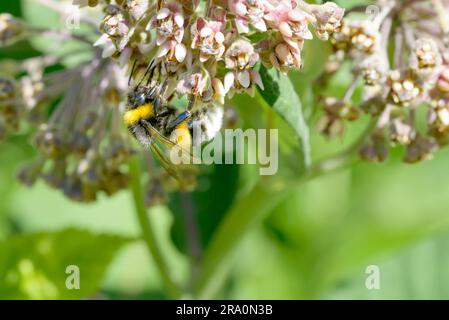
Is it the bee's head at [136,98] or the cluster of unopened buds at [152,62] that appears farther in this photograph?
the bee's head at [136,98]

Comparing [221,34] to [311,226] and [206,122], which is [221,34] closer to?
[206,122]

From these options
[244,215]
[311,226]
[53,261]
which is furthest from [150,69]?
[311,226]

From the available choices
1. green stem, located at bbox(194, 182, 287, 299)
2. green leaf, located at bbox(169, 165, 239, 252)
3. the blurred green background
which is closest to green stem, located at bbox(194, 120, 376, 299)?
green stem, located at bbox(194, 182, 287, 299)

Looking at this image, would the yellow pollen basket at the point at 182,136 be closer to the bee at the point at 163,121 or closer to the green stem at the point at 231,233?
the bee at the point at 163,121

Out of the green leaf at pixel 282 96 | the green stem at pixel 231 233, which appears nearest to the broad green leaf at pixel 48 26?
the green stem at pixel 231 233

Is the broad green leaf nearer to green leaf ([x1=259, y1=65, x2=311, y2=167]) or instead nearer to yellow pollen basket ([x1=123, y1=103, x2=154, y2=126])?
yellow pollen basket ([x1=123, y1=103, x2=154, y2=126])

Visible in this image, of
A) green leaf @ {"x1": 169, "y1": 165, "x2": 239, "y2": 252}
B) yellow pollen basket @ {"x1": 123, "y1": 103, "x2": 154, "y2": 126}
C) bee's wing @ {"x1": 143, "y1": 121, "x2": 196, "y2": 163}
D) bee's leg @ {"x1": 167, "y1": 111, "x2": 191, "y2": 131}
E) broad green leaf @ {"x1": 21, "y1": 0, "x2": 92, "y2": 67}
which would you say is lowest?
bee's wing @ {"x1": 143, "y1": 121, "x2": 196, "y2": 163}

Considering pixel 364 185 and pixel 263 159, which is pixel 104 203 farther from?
pixel 263 159
